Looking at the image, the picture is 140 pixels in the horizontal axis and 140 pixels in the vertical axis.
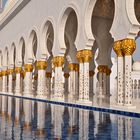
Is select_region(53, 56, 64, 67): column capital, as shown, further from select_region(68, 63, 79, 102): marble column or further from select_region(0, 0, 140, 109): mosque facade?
select_region(68, 63, 79, 102): marble column

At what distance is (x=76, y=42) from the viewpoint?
866 cm

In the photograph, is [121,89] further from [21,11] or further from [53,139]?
[21,11]

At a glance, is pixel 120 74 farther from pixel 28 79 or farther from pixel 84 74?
pixel 28 79

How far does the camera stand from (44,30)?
11688 mm

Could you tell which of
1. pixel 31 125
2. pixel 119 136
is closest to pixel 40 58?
pixel 31 125

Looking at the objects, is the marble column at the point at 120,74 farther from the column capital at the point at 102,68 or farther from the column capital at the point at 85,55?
the column capital at the point at 102,68

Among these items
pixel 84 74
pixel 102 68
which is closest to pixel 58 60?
pixel 84 74

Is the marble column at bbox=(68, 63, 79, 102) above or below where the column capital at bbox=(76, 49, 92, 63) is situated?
below

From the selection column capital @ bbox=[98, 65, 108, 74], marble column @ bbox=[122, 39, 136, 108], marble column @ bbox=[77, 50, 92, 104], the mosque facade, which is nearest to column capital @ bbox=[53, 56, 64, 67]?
the mosque facade

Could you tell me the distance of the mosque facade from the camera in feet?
21.9

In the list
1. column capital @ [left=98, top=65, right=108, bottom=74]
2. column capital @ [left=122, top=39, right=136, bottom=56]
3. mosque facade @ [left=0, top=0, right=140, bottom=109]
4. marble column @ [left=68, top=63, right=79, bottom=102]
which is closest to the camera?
column capital @ [left=122, top=39, right=136, bottom=56]

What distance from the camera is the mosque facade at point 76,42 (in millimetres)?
6664

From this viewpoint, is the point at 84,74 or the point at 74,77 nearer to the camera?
the point at 84,74

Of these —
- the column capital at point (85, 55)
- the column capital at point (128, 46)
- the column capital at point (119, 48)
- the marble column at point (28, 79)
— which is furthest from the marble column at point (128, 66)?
the marble column at point (28, 79)
